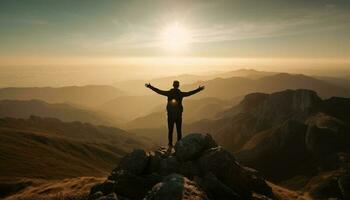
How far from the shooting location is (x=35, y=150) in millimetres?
133375

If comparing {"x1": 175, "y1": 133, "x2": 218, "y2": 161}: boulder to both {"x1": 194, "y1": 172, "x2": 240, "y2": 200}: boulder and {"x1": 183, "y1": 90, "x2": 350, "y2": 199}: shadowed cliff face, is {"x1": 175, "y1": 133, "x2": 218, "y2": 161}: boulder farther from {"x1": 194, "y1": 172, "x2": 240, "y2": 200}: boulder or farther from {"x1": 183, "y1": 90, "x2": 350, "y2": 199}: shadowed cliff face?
{"x1": 183, "y1": 90, "x2": 350, "y2": 199}: shadowed cliff face

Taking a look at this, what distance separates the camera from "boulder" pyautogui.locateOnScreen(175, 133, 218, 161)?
2331cm

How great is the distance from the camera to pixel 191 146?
23781mm

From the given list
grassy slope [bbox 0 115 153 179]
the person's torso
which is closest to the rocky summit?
the person's torso

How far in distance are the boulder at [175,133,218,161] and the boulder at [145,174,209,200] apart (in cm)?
600

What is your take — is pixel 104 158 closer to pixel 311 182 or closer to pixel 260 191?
pixel 311 182

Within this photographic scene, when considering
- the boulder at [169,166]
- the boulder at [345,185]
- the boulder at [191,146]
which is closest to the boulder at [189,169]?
the boulder at [169,166]

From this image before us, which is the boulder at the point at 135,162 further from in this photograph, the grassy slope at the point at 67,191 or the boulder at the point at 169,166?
the grassy slope at the point at 67,191

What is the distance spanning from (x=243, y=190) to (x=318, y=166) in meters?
130

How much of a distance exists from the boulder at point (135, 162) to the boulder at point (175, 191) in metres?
5.82

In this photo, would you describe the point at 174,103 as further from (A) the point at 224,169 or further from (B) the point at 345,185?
(B) the point at 345,185

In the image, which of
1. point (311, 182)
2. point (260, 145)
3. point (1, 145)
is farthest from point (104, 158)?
point (311, 182)

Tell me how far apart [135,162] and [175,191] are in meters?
7.47

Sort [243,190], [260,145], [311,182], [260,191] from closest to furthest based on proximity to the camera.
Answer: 1. [243,190]
2. [260,191]
3. [311,182]
4. [260,145]
